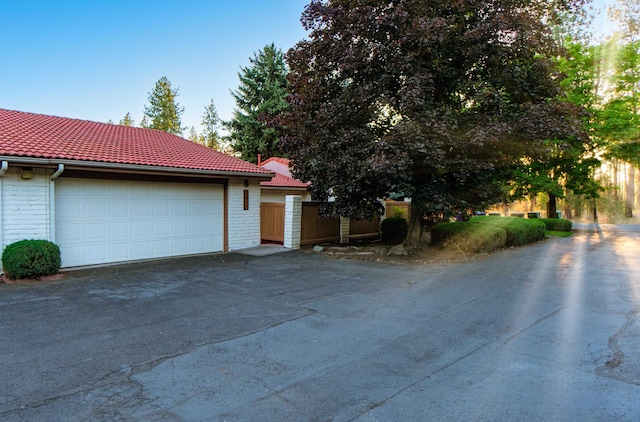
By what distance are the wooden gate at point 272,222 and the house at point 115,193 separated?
83 cm

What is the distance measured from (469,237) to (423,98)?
202 inches

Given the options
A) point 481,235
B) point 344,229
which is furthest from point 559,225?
point 344,229

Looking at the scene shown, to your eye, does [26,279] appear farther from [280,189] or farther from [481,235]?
[280,189]

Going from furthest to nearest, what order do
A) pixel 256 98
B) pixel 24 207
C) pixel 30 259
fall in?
pixel 256 98
pixel 24 207
pixel 30 259

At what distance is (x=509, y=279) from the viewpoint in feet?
28.8

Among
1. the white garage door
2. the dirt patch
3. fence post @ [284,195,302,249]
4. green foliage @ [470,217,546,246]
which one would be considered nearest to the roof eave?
the white garage door

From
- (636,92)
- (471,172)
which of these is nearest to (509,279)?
(471,172)

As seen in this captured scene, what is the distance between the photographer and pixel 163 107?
107ft

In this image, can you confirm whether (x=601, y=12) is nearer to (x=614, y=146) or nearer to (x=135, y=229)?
(x=614, y=146)

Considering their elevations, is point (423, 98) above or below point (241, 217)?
above

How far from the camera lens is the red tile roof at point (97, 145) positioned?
9109 millimetres

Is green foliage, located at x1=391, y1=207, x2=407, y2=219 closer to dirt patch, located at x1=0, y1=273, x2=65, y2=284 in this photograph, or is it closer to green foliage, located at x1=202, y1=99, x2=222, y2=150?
dirt patch, located at x1=0, y1=273, x2=65, y2=284

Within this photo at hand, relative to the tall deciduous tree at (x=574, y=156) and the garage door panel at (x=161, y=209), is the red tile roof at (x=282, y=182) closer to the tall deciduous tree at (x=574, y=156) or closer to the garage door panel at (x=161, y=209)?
the garage door panel at (x=161, y=209)

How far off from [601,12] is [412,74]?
81.6 ft
